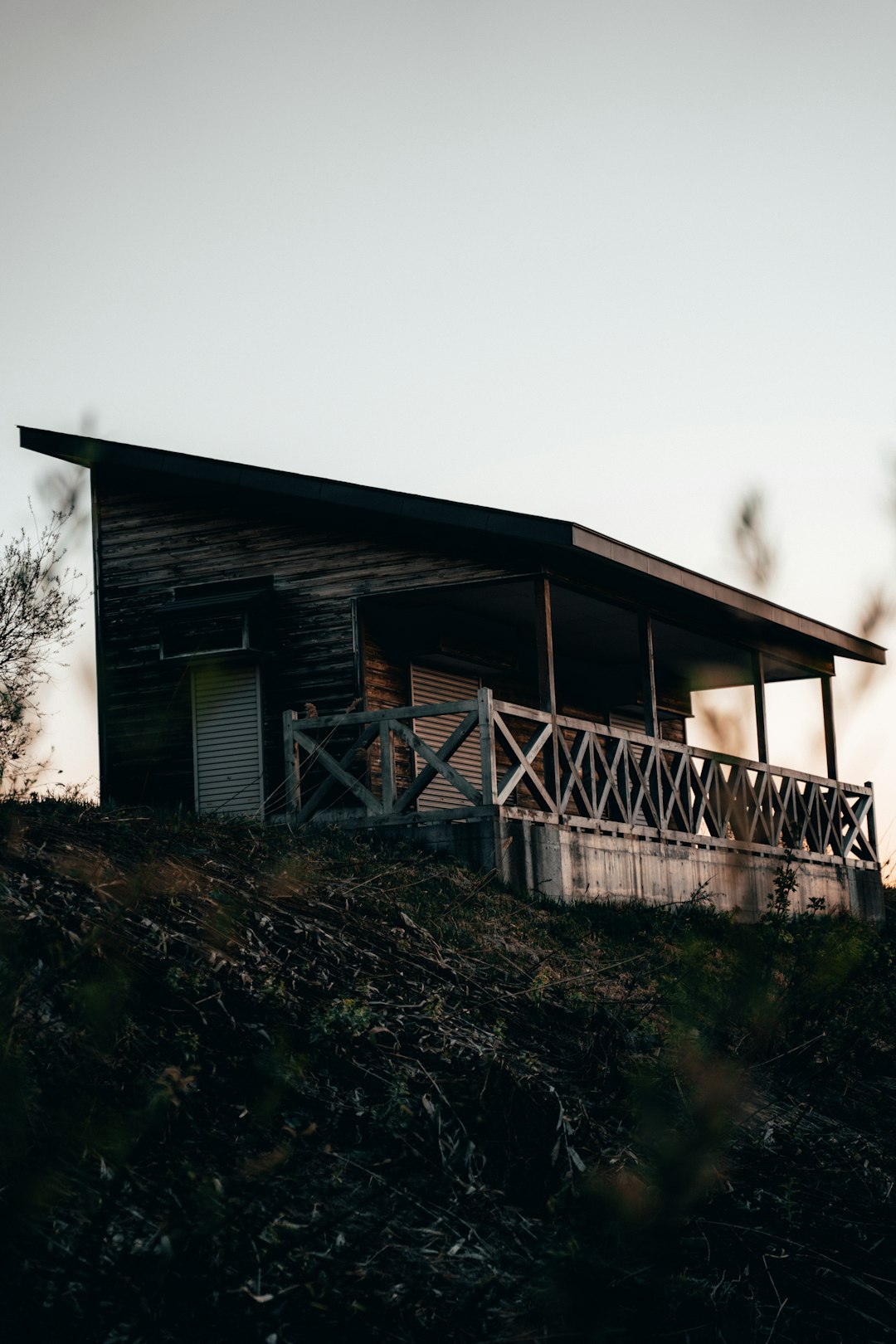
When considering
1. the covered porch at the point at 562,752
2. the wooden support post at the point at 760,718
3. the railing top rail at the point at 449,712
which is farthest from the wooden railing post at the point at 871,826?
the railing top rail at the point at 449,712

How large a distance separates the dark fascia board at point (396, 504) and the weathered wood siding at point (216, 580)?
1.24 feet

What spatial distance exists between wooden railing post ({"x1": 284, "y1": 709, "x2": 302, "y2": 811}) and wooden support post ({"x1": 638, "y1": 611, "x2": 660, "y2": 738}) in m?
4.12

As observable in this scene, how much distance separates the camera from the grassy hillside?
430 cm

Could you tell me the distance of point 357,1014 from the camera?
21.6ft

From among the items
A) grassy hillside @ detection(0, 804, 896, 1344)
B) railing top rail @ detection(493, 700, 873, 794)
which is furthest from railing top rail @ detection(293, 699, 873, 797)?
grassy hillside @ detection(0, 804, 896, 1344)

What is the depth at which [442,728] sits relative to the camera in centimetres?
1778

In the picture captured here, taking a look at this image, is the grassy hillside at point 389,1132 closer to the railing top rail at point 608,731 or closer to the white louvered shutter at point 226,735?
the railing top rail at point 608,731

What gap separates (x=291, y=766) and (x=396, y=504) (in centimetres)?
292

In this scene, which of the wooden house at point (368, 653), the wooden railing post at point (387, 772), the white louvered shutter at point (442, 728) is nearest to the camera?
the wooden railing post at point (387, 772)

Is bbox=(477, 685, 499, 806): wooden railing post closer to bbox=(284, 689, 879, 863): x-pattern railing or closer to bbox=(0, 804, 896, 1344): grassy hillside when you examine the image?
bbox=(284, 689, 879, 863): x-pattern railing

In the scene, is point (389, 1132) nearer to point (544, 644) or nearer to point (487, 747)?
point (487, 747)

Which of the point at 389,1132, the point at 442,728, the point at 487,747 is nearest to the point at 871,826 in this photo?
the point at 442,728

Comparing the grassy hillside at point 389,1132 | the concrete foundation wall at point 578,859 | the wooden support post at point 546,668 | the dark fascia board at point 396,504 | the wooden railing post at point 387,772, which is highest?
the dark fascia board at point 396,504

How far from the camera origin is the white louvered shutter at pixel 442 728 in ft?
56.1
